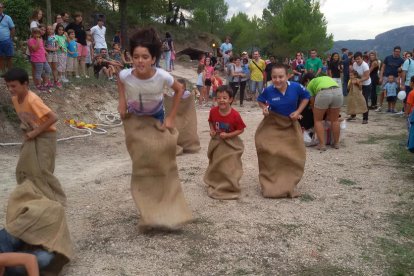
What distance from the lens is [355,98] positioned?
10422 mm

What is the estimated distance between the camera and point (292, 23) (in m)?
49.2

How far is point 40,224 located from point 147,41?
1.78m

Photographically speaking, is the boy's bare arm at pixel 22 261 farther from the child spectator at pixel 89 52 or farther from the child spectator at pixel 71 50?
the child spectator at pixel 89 52

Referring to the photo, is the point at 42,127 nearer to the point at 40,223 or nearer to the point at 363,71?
the point at 40,223

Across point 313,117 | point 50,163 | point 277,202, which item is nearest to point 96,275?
point 50,163

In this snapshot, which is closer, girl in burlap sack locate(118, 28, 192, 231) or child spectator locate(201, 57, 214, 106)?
girl in burlap sack locate(118, 28, 192, 231)

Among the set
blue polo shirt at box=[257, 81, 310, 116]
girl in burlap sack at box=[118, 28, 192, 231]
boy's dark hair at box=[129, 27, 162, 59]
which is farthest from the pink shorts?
boy's dark hair at box=[129, 27, 162, 59]

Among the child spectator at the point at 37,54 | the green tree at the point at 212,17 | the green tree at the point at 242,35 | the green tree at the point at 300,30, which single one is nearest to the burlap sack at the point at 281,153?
the child spectator at the point at 37,54

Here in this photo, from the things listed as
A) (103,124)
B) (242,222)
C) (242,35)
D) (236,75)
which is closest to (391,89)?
(236,75)

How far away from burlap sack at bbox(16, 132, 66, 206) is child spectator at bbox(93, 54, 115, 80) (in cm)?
837

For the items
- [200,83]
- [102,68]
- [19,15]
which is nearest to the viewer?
[102,68]

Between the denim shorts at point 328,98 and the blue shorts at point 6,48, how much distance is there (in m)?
6.08

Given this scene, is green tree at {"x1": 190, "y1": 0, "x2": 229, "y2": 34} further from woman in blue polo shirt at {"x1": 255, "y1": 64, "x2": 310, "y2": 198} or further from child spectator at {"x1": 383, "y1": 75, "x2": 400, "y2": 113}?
woman in blue polo shirt at {"x1": 255, "y1": 64, "x2": 310, "y2": 198}

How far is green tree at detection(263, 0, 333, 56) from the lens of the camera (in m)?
47.6
